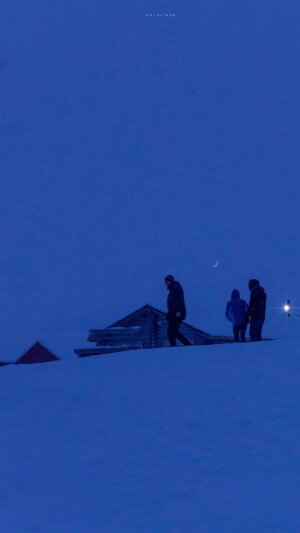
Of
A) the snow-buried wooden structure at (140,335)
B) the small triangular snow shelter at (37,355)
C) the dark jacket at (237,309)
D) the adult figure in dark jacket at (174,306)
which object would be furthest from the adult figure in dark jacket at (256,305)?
the small triangular snow shelter at (37,355)

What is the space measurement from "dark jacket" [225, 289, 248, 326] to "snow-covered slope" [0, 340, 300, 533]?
8.66ft

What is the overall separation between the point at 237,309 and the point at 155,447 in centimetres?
801

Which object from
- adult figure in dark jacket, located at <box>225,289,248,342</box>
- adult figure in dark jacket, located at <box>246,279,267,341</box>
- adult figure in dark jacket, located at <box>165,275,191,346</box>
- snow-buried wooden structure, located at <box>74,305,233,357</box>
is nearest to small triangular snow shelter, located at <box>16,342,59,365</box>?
snow-buried wooden structure, located at <box>74,305,233,357</box>

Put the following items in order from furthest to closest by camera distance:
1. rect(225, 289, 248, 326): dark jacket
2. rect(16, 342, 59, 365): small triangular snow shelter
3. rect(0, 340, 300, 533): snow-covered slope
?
rect(16, 342, 59, 365): small triangular snow shelter
rect(225, 289, 248, 326): dark jacket
rect(0, 340, 300, 533): snow-covered slope

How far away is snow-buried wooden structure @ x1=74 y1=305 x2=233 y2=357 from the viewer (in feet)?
57.0

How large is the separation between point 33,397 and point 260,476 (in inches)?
197

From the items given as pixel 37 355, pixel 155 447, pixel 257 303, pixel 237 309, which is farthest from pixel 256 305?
pixel 37 355

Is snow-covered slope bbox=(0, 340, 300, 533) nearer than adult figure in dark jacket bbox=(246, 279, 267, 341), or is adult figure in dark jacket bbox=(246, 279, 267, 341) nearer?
snow-covered slope bbox=(0, 340, 300, 533)

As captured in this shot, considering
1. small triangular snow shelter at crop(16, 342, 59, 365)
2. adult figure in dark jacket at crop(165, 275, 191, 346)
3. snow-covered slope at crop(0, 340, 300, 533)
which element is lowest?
snow-covered slope at crop(0, 340, 300, 533)

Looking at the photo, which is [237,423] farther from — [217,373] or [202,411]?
[217,373]

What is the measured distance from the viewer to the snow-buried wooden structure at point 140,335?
17.4m

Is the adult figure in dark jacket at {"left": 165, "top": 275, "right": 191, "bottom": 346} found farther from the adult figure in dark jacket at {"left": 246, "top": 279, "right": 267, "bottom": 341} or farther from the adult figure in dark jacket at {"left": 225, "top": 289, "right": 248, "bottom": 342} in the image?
the adult figure in dark jacket at {"left": 246, "top": 279, "right": 267, "bottom": 341}

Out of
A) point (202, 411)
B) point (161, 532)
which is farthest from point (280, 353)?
point (161, 532)

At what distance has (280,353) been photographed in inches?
538
